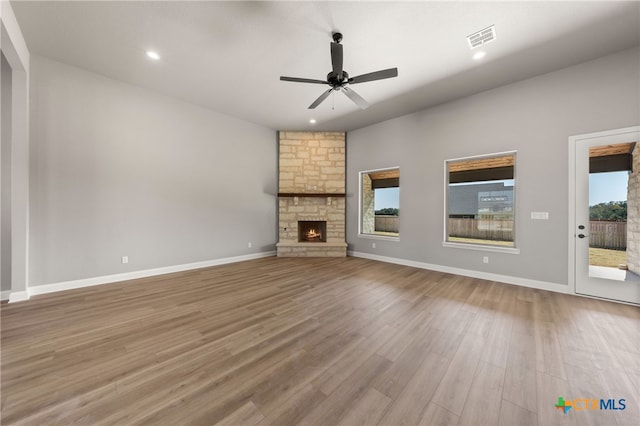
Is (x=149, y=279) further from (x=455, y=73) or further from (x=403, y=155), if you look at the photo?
(x=455, y=73)

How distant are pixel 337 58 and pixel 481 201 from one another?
3707 mm

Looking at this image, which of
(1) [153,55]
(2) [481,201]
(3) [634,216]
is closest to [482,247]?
(2) [481,201]

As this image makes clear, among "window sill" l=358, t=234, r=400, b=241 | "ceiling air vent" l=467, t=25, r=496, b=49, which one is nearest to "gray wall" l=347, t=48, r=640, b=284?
"window sill" l=358, t=234, r=400, b=241

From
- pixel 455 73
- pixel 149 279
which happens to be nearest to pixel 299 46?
pixel 455 73

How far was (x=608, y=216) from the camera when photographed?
308 cm

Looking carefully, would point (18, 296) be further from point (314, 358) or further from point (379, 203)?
point (379, 203)

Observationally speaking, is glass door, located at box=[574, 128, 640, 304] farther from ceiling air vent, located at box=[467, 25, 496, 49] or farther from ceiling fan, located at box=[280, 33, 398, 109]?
ceiling fan, located at box=[280, 33, 398, 109]

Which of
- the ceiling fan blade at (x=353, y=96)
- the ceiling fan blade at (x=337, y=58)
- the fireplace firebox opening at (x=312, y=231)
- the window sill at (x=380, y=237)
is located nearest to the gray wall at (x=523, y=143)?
the window sill at (x=380, y=237)

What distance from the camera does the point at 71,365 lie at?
1.74 meters

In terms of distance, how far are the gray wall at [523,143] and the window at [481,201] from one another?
0.18 meters

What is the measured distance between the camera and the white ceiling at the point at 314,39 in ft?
7.78

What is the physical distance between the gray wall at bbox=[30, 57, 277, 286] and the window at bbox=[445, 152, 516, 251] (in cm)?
464

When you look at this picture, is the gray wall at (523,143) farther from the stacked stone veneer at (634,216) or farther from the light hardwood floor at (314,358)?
the light hardwood floor at (314,358)

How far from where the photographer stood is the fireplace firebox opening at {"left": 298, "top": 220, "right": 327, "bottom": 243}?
21.2ft
